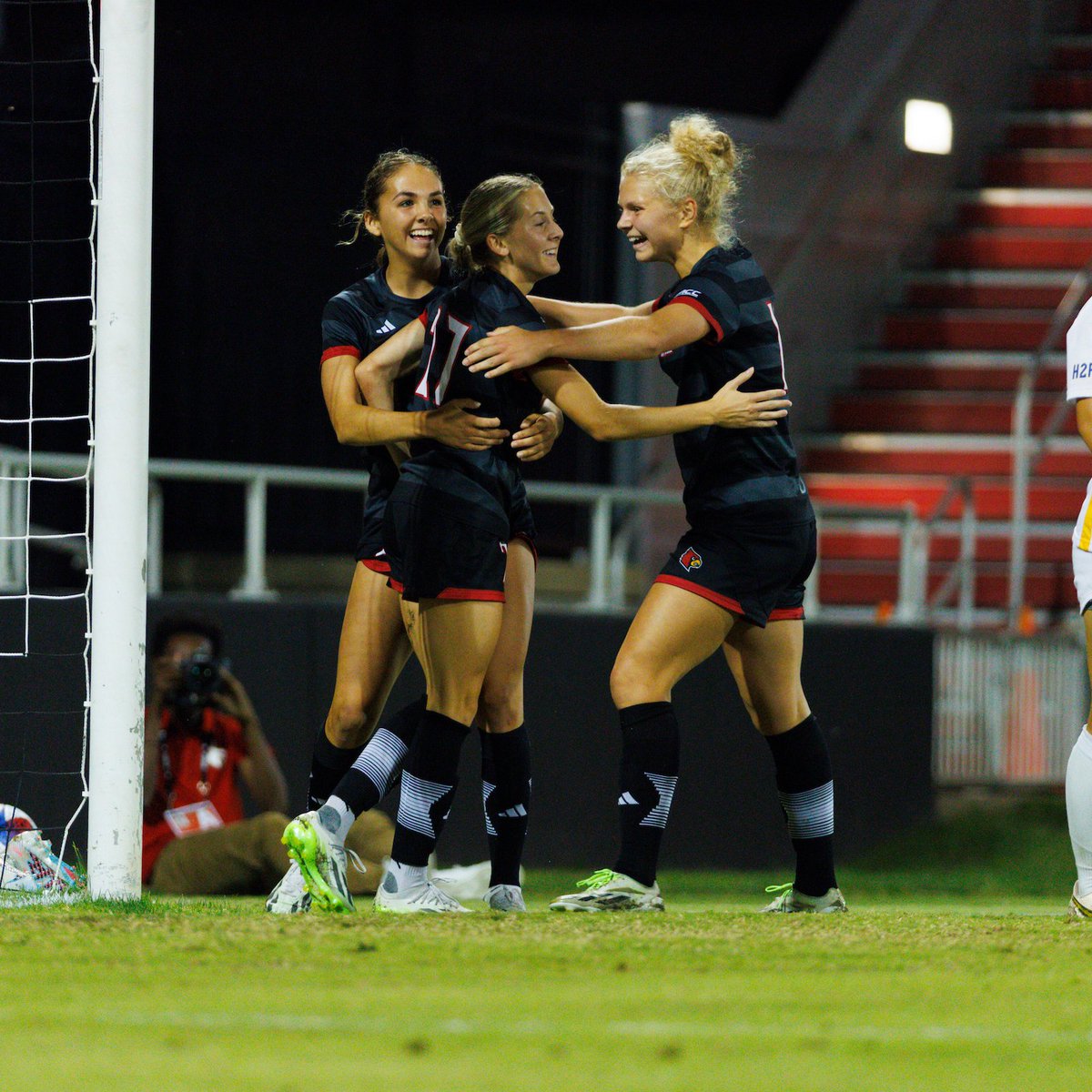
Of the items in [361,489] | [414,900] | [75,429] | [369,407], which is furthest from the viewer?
[75,429]

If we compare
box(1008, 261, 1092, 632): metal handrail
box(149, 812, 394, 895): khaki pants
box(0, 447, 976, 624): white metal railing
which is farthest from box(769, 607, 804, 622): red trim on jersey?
box(1008, 261, 1092, 632): metal handrail

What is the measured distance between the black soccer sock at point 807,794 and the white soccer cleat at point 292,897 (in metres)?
1.16

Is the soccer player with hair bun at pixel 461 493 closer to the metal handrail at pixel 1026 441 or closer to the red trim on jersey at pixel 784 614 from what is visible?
the red trim on jersey at pixel 784 614

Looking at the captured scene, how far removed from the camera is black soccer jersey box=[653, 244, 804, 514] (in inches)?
182

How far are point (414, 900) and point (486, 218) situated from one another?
1.59 metres

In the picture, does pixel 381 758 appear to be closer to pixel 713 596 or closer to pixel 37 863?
pixel 713 596

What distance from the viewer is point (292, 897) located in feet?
15.4

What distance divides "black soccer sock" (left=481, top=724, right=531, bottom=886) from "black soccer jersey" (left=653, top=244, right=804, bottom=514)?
0.75 metres

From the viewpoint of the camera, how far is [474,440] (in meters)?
4.53

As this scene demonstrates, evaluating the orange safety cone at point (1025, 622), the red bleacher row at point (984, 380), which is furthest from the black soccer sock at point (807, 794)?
the red bleacher row at point (984, 380)

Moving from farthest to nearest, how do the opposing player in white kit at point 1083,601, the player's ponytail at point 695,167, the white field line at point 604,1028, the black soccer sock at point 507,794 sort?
the black soccer sock at point 507,794
the player's ponytail at point 695,167
the opposing player in white kit at point 1083,601
the white field line at point 604,1028

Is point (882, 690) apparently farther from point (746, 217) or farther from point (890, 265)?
point (890, 265)

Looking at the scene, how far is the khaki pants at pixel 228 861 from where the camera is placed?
720 centimetres

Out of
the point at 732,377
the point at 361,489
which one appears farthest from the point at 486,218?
the point at 361,489
